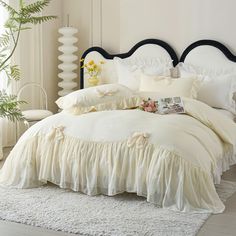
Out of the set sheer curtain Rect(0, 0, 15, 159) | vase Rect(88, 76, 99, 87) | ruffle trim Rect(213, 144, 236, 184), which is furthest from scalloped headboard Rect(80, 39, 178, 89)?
ruffle trim Rect(213, 144, 236, 184)

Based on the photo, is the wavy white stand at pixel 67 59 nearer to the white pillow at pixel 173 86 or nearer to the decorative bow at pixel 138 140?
the white pillow at pixel 173 86

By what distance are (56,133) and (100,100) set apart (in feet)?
1.88

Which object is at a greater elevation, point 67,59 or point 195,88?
point 67,59

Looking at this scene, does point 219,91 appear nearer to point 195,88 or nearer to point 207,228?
point 195,88

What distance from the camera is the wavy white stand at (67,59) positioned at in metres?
6.16

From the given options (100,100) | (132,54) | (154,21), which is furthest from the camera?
(132,54)

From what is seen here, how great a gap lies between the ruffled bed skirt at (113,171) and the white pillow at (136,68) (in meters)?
1.54

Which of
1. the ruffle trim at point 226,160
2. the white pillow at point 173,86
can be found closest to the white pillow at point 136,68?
the white pillow at point 173,86

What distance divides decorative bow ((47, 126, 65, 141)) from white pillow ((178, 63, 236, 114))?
5.30 feet

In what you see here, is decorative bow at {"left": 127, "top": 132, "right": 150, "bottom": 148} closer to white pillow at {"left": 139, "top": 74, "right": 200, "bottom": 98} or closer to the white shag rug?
the white shag rug

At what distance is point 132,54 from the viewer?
6.02m

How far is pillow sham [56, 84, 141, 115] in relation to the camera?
4664 millimetres

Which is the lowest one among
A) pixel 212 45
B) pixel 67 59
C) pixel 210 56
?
pixel 67 59

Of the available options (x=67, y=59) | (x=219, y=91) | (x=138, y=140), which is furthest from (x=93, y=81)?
(x=138, y=140)
